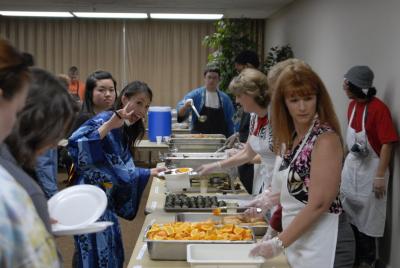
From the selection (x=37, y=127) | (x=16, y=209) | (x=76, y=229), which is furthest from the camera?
(x=76, y=229)

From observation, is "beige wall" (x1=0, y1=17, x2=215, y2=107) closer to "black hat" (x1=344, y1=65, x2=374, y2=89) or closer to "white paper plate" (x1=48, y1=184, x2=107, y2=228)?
"black hat" (x1=344, y1=65, x2=374, y2=89)

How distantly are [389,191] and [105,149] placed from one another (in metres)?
1.83

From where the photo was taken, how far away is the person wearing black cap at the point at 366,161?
9.87 ft

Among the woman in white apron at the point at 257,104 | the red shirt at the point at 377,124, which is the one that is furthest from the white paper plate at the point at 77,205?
the red shirt at the point at 377,124

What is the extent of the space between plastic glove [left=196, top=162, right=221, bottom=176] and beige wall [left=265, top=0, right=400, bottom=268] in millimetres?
1078

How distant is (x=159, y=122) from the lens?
16.1 feet

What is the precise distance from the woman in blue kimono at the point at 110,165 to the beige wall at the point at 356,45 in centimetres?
159

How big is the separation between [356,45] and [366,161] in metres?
0.96

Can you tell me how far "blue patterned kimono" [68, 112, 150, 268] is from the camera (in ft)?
6.75

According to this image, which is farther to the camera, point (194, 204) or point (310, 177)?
point (194, 204)

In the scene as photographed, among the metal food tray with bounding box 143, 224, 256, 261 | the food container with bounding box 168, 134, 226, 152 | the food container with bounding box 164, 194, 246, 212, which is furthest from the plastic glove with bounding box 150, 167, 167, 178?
the food container with bounding box 168, 134, 226, 152

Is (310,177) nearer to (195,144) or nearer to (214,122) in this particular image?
(195,144)

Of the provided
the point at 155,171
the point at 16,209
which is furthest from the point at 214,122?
the point at 16,209

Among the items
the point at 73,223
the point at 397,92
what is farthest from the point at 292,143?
the point at 397,92
